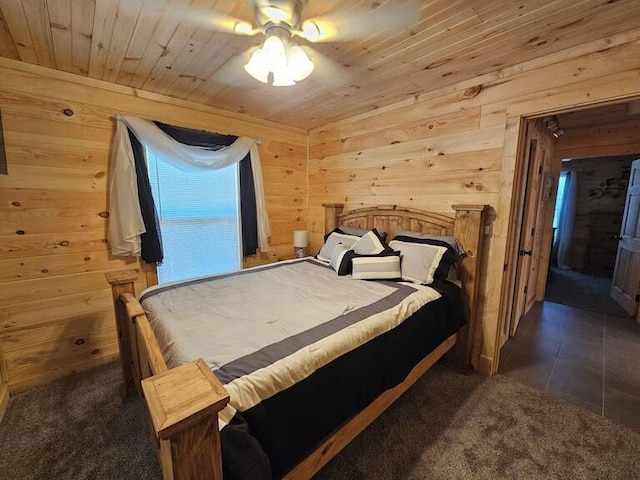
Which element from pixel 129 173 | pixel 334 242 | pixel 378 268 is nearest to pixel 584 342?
pixel 378 268

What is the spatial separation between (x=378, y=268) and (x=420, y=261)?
0.34 m

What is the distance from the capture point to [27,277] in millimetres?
2004

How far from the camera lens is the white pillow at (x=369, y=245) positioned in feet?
7.93

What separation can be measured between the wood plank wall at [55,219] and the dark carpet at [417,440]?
36 cm

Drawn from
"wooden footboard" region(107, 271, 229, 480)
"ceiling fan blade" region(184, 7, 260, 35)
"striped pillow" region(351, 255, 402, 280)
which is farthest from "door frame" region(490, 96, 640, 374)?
"wooden footboard" region(107, 271, 229, 480)

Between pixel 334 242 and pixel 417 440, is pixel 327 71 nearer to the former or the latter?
pixel 334 242

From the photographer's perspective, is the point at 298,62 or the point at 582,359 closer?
the point at 298,62

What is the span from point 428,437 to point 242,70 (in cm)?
273

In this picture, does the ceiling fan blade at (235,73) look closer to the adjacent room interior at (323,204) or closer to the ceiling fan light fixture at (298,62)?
the adjacent room interior at (323,204)

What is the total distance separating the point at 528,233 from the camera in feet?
9.09

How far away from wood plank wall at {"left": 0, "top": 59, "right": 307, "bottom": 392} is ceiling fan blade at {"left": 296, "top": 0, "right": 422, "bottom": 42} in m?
1.72

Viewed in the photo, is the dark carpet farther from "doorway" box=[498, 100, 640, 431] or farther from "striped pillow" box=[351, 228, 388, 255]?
"striped pillow" box=[351, 228, 388, 255]

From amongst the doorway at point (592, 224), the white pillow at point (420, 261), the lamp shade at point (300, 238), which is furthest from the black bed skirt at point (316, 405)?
the doorway at point (592, 224)

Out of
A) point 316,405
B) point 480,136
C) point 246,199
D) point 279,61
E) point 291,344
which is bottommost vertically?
point 316,405
